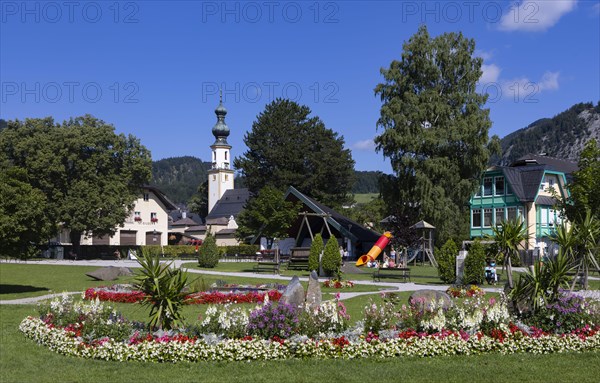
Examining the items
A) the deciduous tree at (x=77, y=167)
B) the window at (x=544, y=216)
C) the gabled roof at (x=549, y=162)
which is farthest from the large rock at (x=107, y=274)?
the gabled roof at (x=549, y=162)

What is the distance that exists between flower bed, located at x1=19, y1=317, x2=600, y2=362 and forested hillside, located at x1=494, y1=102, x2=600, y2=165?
531 ft

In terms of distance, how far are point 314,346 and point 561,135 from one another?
179m

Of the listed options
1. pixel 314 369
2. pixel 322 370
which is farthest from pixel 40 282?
pixel 322 370

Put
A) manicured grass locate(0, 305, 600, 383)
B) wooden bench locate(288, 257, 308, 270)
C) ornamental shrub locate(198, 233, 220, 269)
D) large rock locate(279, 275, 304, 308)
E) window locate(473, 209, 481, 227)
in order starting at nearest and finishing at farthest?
manicured grass locate(0, 305, 600, 383) → large rock locate(279, 275, 304, 308) → wooden bench locate(288, 257, 308, 270) → ornamental shrub locate(198, 233, 220, 269) → window locate(473, 209, 481, 227)

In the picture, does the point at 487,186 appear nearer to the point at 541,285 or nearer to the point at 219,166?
the point at 541,285

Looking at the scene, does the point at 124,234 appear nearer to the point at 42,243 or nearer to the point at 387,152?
the point at 387,152

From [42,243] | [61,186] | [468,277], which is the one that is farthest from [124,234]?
[468,277]

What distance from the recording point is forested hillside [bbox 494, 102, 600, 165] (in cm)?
16812

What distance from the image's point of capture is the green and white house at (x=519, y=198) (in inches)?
2131

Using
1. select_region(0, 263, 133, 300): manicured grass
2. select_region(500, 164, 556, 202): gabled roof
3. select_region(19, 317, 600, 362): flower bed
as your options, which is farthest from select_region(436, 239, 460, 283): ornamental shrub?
select_region(500, 164, 556, 202): gabled roof

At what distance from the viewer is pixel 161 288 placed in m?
12.1

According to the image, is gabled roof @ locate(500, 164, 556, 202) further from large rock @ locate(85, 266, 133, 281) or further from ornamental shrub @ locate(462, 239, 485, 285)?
large rock @ locate(85, 266, 133, 281)

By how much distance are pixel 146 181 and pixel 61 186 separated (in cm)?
872

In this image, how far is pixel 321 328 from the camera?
12031 millimetres
